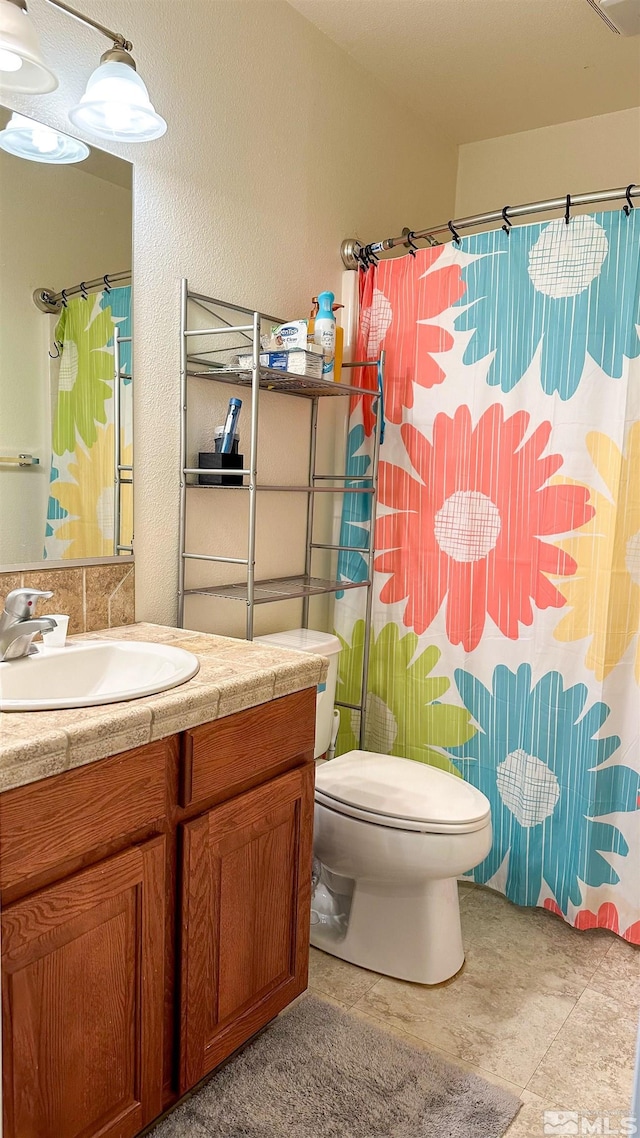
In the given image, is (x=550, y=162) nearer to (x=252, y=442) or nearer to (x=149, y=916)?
(x=252, y=442)

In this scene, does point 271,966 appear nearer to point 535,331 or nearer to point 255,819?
point 255,819

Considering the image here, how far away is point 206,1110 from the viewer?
1.46 meters

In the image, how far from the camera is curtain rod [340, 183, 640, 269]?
190 centimetres

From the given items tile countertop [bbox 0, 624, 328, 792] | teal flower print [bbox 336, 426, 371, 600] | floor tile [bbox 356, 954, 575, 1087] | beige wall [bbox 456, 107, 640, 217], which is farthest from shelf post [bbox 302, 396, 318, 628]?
beige wall [bbox 456, 107, 640, 217]

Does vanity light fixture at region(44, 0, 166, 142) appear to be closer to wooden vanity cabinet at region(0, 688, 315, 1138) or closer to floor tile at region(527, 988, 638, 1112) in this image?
wooden vanity cabinet at region(0, 688, 315, 1138)

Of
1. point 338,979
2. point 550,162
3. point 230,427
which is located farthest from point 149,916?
point 550,162

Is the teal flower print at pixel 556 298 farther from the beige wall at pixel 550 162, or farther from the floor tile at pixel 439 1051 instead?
the floor tile at pixel 439 1051

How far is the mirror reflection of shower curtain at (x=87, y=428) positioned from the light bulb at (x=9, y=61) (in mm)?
422

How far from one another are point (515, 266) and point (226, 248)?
2.55 ft

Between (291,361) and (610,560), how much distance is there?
97 cm

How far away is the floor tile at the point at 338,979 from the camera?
1.82 meters

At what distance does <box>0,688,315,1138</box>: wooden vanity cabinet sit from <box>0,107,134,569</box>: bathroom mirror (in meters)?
0.60

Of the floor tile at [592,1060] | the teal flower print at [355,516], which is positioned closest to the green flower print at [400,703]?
the teal flower print at [355,516]

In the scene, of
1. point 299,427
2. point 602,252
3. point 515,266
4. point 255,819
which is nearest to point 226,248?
point 299,427
